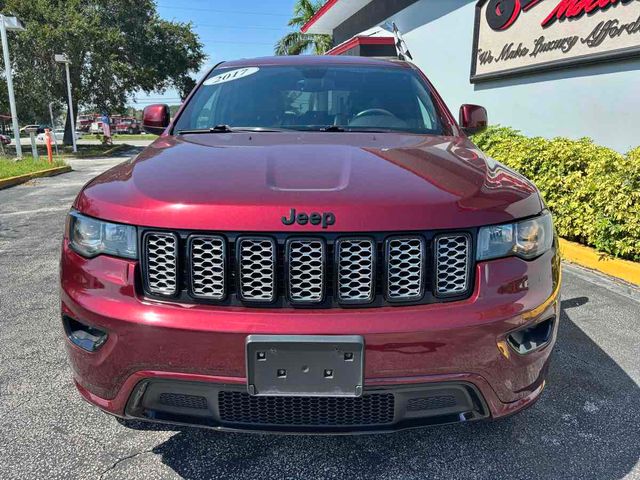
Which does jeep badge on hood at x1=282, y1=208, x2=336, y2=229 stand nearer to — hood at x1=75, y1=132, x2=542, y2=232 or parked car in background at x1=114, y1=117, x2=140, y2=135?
hood at x1=75, y1=132, x2=542, y2=232

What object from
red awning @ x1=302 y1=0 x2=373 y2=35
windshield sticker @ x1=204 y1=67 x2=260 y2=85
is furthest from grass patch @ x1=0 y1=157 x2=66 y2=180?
red awning @ x1=302 y1=0 x2=373 y2=35

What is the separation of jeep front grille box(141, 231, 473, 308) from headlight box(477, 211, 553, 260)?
68 mm

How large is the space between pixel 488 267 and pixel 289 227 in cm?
69

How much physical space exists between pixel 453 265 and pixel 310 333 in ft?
1.75

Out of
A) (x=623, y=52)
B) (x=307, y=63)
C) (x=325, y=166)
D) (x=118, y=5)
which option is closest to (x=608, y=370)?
(x=325, y=166)

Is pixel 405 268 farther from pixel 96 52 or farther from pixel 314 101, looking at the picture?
pixel 96 52

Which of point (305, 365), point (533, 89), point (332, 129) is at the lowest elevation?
point (305, 365)

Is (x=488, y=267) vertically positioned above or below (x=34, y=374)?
above

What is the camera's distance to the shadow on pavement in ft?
6.47

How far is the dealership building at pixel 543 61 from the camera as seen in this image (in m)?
6.57

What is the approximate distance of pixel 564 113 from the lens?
304 inches

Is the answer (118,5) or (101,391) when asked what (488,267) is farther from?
(118,5)

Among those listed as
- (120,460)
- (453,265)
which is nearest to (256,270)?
(453,265)

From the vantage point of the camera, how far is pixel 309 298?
164 centimetres
